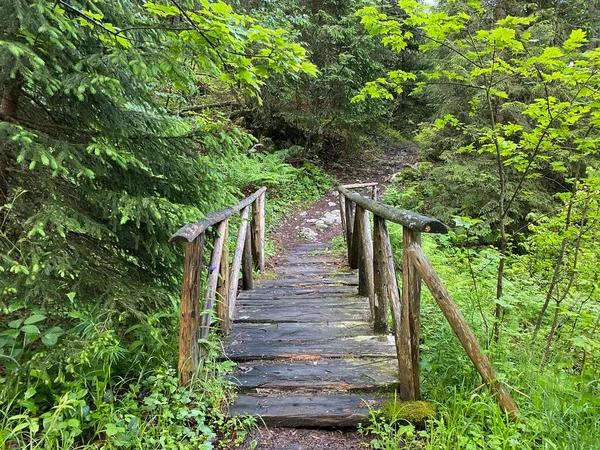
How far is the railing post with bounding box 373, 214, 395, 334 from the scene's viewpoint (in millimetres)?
3422

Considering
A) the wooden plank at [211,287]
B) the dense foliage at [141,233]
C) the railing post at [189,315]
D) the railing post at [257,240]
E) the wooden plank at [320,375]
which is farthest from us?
the railing post at [257,240]

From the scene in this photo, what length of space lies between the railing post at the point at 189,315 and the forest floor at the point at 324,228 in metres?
0.63

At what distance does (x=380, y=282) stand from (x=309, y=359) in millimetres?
1006

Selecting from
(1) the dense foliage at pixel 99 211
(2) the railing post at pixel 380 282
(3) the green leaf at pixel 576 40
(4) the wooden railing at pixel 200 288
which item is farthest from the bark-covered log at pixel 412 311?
(3) the green leaf at pixel 576 40

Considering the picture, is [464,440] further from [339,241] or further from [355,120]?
[355,120]

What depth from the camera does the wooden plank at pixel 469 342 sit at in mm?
2273

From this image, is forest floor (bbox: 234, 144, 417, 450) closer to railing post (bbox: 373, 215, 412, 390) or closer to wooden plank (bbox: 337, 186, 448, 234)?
railing post (bbox: 373, 215, 412, 390)

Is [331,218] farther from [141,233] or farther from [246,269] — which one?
[141,233]

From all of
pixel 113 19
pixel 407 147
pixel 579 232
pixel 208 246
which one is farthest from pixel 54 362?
pixel 407 147

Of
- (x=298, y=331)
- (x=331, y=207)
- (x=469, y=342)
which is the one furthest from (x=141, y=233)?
(x=331, y=207)

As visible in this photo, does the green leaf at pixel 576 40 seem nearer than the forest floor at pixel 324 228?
No

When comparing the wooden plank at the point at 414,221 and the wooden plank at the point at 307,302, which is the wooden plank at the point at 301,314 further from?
the wooden plank at the point at 414,221

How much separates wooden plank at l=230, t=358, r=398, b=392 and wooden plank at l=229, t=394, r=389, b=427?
99 millimetres

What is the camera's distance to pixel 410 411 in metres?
2.42
